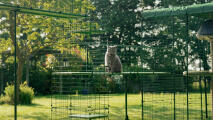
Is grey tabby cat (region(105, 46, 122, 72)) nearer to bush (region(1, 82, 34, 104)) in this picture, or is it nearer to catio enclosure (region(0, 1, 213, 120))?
catio enclosure (region(0, 1, 213, 120))

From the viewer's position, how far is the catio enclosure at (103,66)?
5.84 metres

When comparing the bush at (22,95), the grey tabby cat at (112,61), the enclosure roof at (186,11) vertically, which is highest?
the enclosure roof at (186,11)

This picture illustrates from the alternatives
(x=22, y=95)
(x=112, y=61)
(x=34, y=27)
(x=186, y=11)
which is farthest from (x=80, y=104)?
(x=34, y=27)

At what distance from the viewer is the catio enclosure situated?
584 cm

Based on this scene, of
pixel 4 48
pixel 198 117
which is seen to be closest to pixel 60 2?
pixel 4 48

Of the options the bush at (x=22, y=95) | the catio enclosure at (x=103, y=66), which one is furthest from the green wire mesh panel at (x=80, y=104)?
the bush at (x=22, y=95)

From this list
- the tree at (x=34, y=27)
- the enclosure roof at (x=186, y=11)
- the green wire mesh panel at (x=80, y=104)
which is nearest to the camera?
the green wire mesh panel at (x=80, y=104)

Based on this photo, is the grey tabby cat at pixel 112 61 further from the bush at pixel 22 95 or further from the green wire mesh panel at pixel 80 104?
the bush at pixel 22 95

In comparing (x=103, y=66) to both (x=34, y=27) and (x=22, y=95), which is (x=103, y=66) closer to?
(x=34, y=27)

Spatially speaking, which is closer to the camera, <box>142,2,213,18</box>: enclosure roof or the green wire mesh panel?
the green wire mesh panel

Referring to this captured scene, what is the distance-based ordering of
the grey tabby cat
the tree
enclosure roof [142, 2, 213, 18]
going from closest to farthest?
1. enclosure roof [142, 2, 213, 18]
2. the grey tabby cat
3. the tree

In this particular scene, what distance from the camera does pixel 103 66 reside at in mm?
5316

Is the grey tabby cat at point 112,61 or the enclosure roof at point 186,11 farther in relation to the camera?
the grey tabby cat at point 112,61

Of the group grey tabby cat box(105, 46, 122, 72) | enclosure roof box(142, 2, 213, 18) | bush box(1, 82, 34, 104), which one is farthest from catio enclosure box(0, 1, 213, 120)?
bush box(1, 82, 34, 104)
